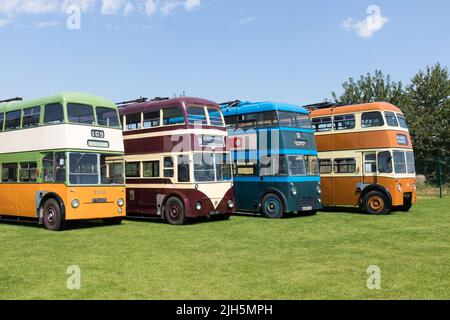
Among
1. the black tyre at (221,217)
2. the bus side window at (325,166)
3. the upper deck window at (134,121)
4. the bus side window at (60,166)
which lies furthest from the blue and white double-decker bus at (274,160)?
the bus side window at (60,166)

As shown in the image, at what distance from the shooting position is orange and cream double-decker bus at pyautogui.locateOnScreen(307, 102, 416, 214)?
743 inches

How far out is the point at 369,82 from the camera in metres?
47.4

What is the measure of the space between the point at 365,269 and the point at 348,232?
17.0ft

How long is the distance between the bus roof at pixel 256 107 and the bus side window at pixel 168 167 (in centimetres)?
389

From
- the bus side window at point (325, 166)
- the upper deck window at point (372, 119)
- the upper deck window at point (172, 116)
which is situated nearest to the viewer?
the upper deck window at point (172, 116)

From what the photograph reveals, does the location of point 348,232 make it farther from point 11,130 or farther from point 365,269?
point 11,130

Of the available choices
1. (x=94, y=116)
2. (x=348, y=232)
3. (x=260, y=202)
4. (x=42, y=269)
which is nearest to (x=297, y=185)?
(x=260, y=202)

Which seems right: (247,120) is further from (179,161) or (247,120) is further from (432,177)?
(432,177)

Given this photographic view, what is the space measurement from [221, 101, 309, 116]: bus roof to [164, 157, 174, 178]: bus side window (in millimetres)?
3890

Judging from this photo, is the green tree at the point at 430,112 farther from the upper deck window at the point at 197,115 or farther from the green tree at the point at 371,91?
the upper deck window at the point at 197,115

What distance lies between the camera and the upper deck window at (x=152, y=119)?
55.8 feet

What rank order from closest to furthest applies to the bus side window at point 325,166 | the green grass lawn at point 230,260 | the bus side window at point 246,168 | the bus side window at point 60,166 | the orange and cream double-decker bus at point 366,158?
the green grass lawn at point 230,260, the bus side window at point 60,166, the bus side window at point 246,168, the orange and cream double-decker bus at point 366,158, the bus side window at point 325,166

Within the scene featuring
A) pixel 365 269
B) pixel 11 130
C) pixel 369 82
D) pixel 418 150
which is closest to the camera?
pixel 365 269

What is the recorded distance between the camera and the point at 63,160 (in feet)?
47.3
